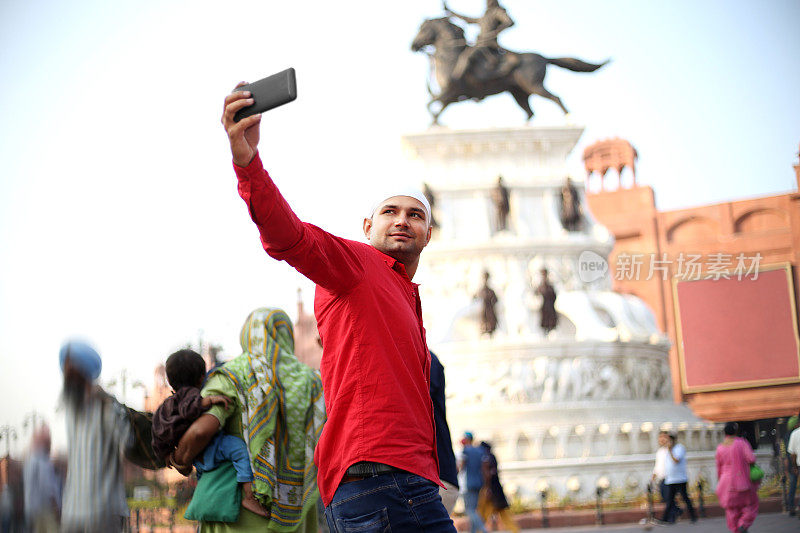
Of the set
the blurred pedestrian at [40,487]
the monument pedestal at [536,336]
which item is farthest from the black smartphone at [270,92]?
the monument pedestal at [536,336]

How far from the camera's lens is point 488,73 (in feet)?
74.1

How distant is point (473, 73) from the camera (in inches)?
886

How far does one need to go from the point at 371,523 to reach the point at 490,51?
70.2 ft

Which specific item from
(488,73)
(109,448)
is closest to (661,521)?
(109,448)

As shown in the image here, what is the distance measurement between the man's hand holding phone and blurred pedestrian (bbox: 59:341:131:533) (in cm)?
181

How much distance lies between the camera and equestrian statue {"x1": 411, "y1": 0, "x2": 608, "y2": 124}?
73.8 ft

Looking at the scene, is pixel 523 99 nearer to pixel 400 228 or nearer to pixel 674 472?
pixel 674 472

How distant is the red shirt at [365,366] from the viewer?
224 cm

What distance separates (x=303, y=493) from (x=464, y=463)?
276 inches

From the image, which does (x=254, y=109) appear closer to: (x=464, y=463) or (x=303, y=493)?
(x=303, y=493)

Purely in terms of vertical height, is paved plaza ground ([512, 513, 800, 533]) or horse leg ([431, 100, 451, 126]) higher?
horse leg ([431, 100, 451, 126])

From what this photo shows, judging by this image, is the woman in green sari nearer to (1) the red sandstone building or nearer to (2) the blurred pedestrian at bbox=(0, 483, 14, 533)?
(2) the blurred pedestrian at bbox=(0, 483, 14, 533)

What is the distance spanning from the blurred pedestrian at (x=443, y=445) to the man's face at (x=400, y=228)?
1326 millimetres

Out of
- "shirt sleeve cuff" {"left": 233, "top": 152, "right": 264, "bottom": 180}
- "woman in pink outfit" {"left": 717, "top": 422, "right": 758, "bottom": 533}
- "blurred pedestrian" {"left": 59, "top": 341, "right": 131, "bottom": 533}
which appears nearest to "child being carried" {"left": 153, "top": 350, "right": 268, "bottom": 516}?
"blurred pedestrian" {"left": 59, "top": 341, "right": 131, "bottom": 533}
